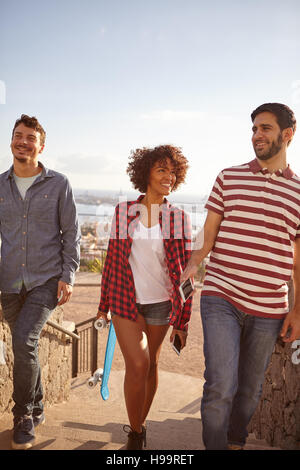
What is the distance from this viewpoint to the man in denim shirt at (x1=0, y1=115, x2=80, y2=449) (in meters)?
2.60

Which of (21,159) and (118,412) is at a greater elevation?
(21,159)

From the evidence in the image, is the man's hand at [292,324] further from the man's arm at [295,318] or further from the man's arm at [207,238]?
the man's arm at [207,238]

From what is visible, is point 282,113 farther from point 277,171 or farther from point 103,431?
point 103,431

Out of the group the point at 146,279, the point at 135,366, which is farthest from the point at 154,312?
the point at 135,366

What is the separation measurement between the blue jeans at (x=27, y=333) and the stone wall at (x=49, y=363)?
91cm

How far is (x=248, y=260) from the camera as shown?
92.5 inches

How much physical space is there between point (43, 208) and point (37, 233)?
0.16 metres

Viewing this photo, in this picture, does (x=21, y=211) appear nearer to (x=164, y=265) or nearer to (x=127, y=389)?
(x=164, y=265)

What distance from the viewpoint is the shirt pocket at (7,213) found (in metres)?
2.72

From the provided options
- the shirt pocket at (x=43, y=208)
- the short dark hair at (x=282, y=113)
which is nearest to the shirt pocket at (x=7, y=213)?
the shirt pocket at (x=43, y=208)

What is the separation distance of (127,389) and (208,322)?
66 centimetres

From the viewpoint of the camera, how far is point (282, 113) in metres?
2.45

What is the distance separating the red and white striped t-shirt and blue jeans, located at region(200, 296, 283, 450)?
79mm
